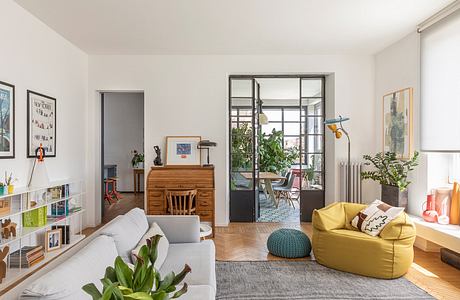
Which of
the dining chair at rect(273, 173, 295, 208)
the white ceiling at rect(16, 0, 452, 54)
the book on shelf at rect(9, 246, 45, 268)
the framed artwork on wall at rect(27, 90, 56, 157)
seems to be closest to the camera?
the book on shelf at rect(9, 246, 45, 268)

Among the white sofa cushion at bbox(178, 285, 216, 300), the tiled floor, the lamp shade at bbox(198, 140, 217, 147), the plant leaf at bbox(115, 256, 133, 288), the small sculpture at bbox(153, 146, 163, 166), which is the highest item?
the lamp shade at bbox(198, 140, 217, 147)

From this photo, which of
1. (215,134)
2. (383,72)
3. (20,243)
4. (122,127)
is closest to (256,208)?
(215,134)

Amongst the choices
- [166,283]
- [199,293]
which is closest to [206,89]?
[199,293]

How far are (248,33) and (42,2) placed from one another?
95.6 inches

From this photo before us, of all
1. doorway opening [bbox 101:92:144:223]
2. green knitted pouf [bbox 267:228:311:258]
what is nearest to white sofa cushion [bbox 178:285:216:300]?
green knitted pouf [bbox 267:228:311:258]

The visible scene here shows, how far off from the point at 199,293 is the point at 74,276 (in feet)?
2.62

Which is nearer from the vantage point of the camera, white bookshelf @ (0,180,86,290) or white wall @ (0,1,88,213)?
white bookshelf @ (0,180,86,290)

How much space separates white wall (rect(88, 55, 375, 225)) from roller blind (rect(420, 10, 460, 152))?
4.15 feet

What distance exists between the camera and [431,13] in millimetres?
3697

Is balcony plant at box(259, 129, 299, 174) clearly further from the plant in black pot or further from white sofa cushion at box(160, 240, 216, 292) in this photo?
white sofa cushion at box(160, 240, 216, 292)

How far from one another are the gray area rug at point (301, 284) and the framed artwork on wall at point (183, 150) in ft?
7.00

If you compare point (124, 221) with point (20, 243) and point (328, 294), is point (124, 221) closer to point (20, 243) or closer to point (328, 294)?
point (20, 243)

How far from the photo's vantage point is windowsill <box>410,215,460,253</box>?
3.23 metres

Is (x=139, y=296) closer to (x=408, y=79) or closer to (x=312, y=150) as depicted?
(x=408, y=79)
